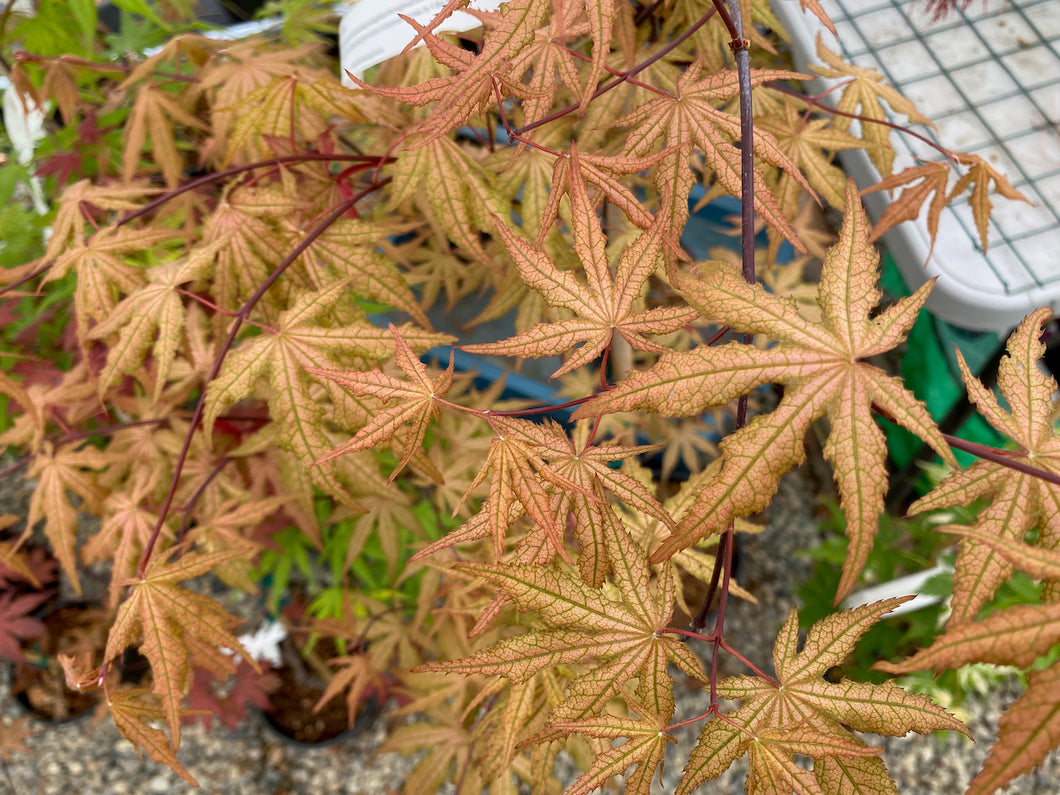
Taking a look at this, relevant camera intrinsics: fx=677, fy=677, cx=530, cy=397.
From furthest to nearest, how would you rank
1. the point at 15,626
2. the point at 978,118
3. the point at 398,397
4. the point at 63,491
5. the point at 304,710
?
the point at 304,710 < the point at 15,626 < the point at 978,118 < the point at 63,491 < the point at 398,397

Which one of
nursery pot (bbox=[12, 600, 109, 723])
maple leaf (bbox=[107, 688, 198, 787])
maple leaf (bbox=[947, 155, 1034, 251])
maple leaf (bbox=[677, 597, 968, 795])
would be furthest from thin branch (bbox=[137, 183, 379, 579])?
nursery pot (bbox=[12, 600, 109, 723])

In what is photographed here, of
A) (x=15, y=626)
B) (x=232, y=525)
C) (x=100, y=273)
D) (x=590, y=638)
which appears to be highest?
(x=100, y=273)

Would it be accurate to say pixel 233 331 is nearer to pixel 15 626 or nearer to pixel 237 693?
pixel 237 693

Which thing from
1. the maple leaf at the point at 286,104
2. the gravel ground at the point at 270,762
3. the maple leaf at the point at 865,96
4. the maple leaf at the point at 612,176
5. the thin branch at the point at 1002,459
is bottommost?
the gravel ground at the point at 270,762

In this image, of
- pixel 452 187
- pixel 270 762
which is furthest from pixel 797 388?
pixel 270 762

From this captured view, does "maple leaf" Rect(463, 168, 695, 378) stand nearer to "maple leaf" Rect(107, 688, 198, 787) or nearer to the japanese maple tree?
the japanese maple tree

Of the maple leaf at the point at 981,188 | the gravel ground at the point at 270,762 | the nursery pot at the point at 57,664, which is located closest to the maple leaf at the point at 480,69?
the maple leaf at the point at 981,188

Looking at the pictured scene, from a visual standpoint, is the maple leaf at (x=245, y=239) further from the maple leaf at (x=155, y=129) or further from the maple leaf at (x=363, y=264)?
the maple leaf at (x=155, y=129)
